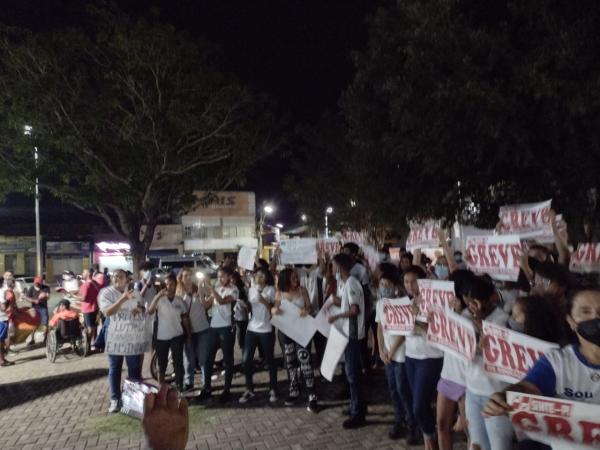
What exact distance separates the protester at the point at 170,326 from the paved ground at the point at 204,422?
855 mm

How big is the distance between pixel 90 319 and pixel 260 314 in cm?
583

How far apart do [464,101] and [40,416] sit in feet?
24.5

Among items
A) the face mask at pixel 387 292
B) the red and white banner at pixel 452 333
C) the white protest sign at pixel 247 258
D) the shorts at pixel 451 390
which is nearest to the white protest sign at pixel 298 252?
the white protest sign at pixel 247 258

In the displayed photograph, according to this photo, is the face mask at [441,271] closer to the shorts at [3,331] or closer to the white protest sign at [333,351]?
the white protest sign at [333,351]

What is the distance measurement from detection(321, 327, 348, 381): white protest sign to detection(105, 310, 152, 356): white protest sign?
8.80 ft

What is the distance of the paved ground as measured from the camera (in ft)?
18.0

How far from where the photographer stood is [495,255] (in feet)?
16.9

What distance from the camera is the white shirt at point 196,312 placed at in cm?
754

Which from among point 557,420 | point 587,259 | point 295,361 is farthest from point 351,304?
point 557,420

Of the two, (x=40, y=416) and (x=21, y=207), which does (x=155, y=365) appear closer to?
(x=40, y=416)

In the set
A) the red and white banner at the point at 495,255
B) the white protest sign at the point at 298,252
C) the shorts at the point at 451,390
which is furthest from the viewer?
the white protest sign at the point at 298,252

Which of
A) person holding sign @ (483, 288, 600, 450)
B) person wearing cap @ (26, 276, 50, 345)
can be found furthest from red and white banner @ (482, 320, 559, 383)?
person wearing cap @ (26, 276, 50, 345)

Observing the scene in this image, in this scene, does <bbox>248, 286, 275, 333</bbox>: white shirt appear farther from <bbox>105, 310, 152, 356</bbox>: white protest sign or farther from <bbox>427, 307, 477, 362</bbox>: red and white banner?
<bbox>427, 307, 477, 362</bbox>: red and white banner

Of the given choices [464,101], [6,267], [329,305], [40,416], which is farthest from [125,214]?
[6,267]
